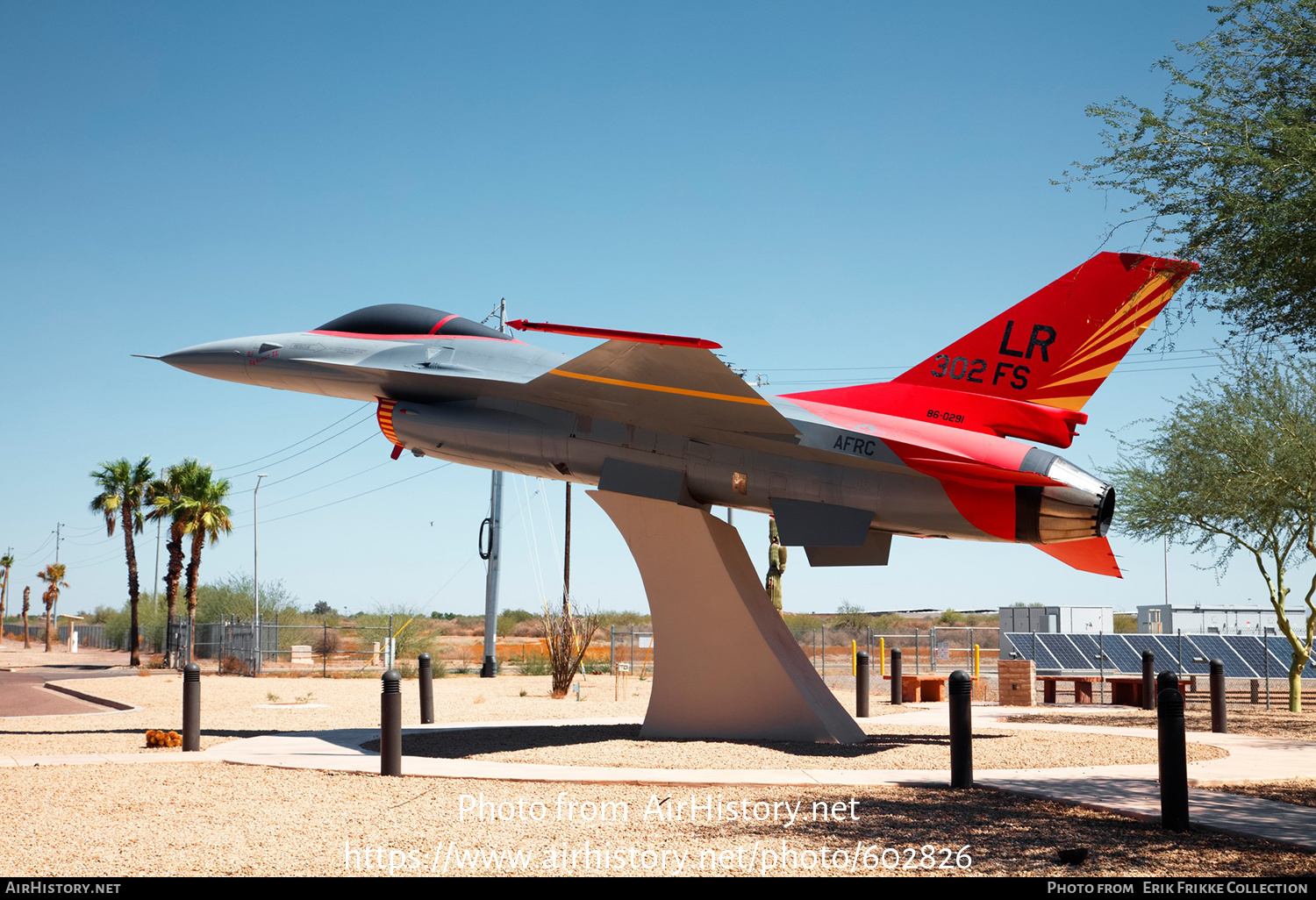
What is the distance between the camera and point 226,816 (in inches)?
313

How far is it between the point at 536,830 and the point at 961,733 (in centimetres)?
437

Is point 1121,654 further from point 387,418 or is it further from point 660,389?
point 387,418

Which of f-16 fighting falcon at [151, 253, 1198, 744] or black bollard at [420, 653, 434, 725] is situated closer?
f-16 fighting falcon at [151, 253, 1198, 744]

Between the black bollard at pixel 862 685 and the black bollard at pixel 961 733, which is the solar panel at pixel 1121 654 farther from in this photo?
the black bollard at pixel 961 733

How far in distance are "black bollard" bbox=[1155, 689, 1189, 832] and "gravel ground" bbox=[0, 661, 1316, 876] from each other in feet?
0.63

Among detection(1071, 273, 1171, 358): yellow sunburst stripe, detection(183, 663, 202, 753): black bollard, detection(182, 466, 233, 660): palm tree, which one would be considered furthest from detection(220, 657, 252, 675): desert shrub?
detection(1071, 273, 1171, 358): yellow sunburst stripe

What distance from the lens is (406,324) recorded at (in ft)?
47.6

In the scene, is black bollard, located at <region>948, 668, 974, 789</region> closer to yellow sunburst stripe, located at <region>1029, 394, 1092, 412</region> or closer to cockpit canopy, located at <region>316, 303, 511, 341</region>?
yellow sunburst stripe, located at <region>1029, 394, 1092, 412</region>

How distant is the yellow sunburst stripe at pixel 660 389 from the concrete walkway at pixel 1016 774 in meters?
4.25

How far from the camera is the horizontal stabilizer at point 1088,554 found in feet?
38.1

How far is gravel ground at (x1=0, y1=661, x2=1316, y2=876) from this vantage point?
6.27m

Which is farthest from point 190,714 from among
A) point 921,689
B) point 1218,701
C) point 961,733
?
point 921,689
